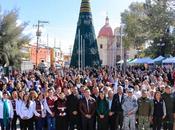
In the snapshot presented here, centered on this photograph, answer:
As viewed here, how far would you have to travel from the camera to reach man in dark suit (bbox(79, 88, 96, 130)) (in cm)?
1502

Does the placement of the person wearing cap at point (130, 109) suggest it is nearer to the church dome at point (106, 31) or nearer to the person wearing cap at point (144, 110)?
the person wearing cap at point (144, 110)

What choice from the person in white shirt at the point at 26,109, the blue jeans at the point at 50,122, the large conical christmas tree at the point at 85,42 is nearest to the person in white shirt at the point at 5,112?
the person in white shirt at the point at 26,109

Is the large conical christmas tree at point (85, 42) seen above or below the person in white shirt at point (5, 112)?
above

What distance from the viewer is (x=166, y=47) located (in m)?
56.5

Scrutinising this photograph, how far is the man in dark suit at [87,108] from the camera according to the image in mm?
15023

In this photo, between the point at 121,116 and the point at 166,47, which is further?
the point at 166,47

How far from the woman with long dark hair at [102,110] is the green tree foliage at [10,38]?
3494cm

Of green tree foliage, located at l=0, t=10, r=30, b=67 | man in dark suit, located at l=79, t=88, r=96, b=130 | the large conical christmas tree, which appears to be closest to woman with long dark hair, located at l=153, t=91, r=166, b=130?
man in dark suit, located at l=79, t=88, r=96, b=130

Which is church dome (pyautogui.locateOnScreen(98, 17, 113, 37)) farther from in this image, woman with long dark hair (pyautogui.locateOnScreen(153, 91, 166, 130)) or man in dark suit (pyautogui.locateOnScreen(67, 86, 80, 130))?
woman with long dark hair (pyautogui.locateOnScreen(153, 91, 166, 130))

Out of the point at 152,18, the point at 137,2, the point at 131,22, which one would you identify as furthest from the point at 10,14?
the point at 137,2

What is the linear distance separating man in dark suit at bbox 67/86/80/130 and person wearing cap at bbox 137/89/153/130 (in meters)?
2.04

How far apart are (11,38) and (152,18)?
18.7 m

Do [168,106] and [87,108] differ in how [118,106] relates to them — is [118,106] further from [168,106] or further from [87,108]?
[168,106]

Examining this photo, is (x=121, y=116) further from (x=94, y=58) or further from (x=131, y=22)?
(x=131, y=22)
